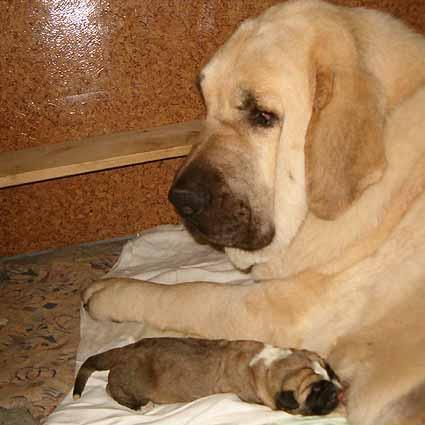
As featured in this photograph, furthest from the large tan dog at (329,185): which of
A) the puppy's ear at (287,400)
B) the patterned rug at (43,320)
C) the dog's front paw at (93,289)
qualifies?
the patterned rug at (43,320)

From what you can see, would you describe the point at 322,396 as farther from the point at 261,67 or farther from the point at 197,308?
the point at 261,67

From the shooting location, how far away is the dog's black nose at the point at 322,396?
66.9 inches

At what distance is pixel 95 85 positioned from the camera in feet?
9.56

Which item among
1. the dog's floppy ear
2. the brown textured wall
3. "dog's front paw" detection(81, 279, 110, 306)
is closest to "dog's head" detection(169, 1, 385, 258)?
the dog's floppy ear

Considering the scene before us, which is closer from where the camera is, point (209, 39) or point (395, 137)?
point (395, 137)

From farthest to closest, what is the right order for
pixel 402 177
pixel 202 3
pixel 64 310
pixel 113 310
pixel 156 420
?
1. pixel 202 3
2. pixel 64 310
3. pixel 113 310
4. pixel 156 420
5. pixel 402 177

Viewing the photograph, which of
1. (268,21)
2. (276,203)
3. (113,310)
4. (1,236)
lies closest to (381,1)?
(268,21)

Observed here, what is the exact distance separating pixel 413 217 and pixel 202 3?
1.63 m

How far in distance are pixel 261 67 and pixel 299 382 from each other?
859 millimetres

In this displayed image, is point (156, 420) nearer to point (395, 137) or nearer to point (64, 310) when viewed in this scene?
point (64, 310)

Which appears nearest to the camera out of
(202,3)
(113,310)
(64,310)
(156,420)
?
(156,420)

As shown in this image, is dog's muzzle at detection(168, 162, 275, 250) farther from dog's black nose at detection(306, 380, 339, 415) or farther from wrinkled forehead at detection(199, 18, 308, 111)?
dog's black nose at detection(306, 380, 339, 415)

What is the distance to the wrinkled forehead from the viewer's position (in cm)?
166

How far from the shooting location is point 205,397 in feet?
6.35
